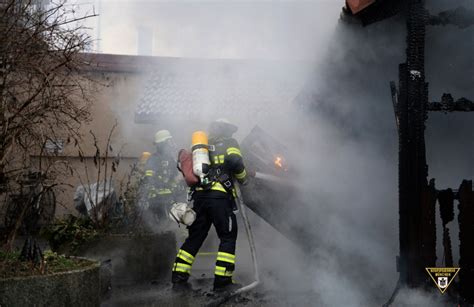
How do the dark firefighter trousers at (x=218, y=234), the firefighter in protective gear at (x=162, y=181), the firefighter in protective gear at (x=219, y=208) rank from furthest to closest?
the firefighter in protective gear at (x=162, y=181), the firefighter in protective gear at (x=219, y=208), the dark firefighter trousers at (x=218, y=234)

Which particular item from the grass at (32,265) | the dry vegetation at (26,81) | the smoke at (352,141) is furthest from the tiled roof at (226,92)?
the grass at (32,265)

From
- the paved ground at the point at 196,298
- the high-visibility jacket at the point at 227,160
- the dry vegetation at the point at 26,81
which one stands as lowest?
the paved ground at the point at 196,298

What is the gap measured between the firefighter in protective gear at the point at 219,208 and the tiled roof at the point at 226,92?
147 cm

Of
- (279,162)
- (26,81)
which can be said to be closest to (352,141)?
(279,162)

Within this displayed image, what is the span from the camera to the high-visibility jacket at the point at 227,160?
5391 millimetres

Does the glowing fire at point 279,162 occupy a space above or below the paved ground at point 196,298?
above

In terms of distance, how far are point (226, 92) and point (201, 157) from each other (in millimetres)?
2439

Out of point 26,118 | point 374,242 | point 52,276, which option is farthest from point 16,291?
point 374,242

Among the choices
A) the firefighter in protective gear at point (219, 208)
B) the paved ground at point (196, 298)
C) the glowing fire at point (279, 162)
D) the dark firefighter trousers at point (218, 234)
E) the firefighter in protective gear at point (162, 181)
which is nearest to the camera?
the paved ground at point (196, 298)

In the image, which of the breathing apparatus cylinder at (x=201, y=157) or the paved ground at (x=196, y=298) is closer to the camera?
the paved ground at (x=196, y=298)

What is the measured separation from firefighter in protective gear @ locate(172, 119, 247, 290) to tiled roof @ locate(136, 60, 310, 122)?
58.0 inches

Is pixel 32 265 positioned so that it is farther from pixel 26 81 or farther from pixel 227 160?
pixel 227 160

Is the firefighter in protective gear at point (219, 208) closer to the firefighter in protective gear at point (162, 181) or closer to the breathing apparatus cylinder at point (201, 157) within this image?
the breathing apparatus cylinder at point (201, 157)

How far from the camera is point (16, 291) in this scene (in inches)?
134
